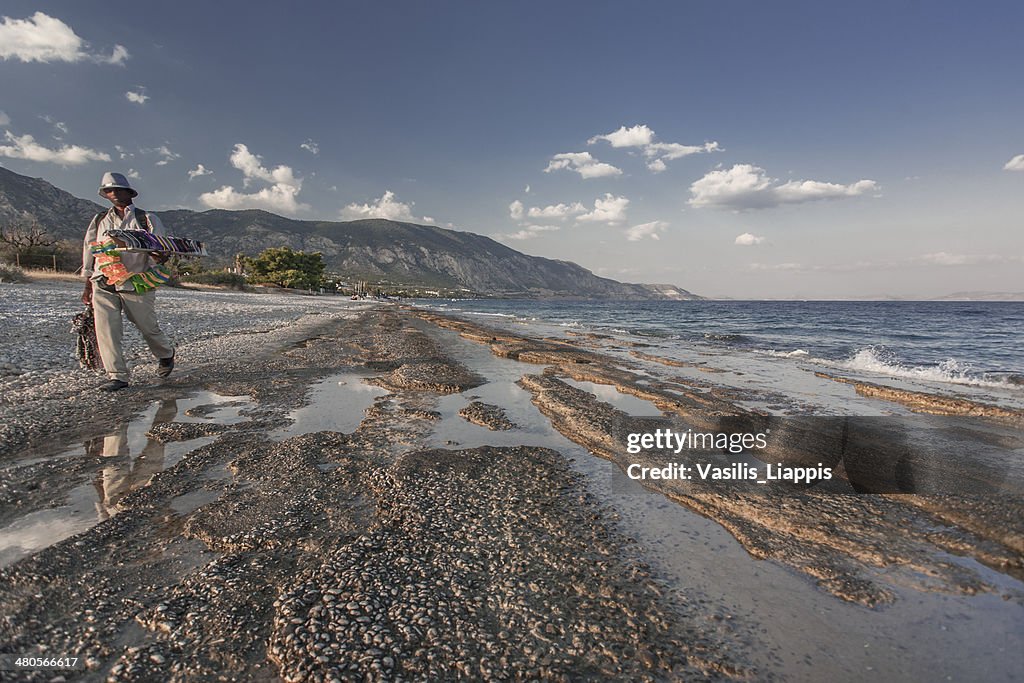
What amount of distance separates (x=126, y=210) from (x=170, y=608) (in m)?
7.54

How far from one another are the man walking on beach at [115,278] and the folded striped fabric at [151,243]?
0.54ft

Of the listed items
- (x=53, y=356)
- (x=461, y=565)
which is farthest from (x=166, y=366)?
(x=461, y=565)

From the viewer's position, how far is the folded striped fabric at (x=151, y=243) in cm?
675

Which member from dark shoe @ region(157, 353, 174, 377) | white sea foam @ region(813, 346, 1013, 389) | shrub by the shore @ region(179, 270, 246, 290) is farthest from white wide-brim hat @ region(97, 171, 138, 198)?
shrub by the shore @ region(179, 270, 246, 290)

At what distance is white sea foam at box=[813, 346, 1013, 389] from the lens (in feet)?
41.1

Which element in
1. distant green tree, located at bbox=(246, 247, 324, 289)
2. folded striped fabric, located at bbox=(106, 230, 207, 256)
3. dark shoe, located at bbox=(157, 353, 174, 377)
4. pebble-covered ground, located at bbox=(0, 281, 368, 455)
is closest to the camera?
pebble-covered ground, located at bbox=(0, 281, 368, 455)

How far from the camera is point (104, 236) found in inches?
267

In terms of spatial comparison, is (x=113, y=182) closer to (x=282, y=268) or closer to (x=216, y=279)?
(x=216, y=279)

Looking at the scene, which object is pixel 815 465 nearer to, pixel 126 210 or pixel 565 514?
pixel 565 514

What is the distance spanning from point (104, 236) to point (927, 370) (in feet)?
71.4

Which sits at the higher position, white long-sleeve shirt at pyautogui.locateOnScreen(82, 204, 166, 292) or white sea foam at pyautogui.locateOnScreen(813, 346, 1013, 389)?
white long-sleeve shirt at pyautogui.locateOnScreen(82, 204, 166, 292)

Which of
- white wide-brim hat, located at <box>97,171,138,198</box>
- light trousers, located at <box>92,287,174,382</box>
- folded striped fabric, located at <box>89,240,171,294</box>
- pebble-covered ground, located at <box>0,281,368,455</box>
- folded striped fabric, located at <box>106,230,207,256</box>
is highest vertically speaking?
white wide-brim hat, located at <box>97,171,138,198</box>

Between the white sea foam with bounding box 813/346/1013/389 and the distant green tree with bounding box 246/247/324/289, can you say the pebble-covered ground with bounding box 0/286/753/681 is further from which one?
the distant green tree with bounding box 246/247/324/289

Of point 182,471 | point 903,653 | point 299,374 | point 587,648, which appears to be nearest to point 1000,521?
point 903,653
